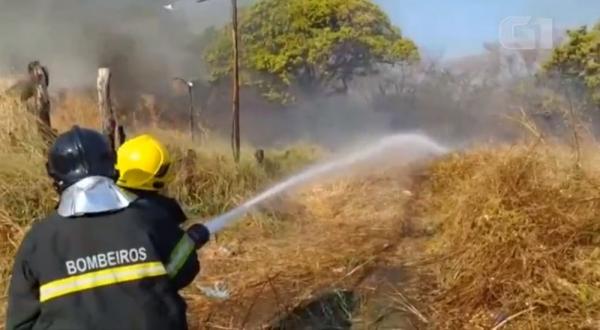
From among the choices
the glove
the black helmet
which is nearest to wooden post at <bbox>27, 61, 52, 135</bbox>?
the glove

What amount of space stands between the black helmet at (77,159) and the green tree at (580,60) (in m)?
16.5

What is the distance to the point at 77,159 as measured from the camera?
2.44 meters

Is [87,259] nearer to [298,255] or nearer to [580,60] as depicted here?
[298,255]

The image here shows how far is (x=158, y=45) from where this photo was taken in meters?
22.8

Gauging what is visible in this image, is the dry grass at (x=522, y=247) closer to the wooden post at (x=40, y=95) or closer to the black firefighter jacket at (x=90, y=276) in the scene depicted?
the black firefighter jacket at (x=90, y=276)

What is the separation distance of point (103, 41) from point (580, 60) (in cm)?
1174

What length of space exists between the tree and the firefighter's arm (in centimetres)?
1818

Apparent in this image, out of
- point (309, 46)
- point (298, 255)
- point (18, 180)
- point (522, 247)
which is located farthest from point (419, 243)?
point (309, 46)

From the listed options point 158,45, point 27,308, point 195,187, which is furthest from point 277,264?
point 158,45

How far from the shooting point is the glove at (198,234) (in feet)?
9.49

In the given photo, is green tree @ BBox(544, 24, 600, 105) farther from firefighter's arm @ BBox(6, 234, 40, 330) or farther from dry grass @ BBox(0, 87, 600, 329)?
firefighter's arm @ BBox(6, 234, 40, 330)

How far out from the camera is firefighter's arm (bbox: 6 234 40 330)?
2.42 meters

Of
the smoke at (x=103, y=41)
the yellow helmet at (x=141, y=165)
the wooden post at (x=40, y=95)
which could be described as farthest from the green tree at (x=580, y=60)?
the yellow helmet at (x=141, y=165)

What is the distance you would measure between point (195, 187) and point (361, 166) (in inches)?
123
